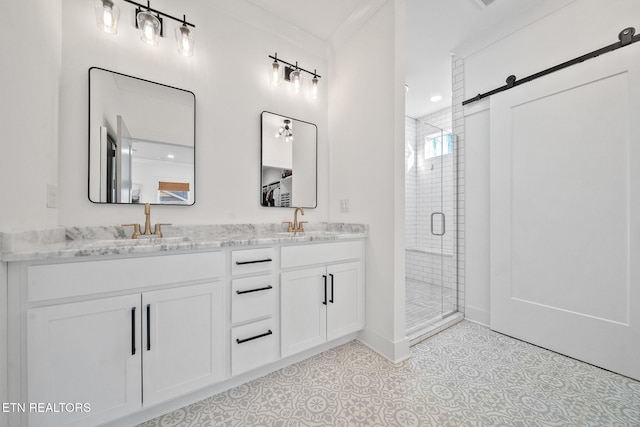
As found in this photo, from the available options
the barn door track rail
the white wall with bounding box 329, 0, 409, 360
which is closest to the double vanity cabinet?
the white wall with bounding box 329, 0, 409, 360

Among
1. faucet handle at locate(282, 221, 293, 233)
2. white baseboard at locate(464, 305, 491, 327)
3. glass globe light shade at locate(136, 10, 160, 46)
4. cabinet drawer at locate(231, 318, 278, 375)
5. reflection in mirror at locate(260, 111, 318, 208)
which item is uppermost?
glass globe light shade at locate(136, 10, 160, 46)

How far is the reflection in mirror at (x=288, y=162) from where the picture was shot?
2137mm

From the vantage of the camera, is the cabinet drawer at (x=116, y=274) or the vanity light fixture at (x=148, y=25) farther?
the vanity light fixture at (x=148, y=25)

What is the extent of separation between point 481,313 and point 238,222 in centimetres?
246

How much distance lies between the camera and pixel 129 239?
5.00 ft

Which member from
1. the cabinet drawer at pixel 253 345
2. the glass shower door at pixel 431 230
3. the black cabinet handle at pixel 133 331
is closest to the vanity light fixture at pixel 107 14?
the black cabinet handle at pixel 133 331

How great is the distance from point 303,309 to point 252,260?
1.75 feet

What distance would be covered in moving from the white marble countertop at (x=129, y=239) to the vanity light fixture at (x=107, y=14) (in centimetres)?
124

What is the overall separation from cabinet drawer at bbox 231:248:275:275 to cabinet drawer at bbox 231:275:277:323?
55 millimetres

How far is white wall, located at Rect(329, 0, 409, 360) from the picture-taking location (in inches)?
72.1

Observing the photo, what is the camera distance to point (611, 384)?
1.52 metres

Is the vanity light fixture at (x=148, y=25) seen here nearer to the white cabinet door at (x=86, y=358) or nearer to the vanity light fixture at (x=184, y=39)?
the vanity light fixture at (x=184, y=39)

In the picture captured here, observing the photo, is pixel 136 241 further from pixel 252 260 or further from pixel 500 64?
pixel 500 64

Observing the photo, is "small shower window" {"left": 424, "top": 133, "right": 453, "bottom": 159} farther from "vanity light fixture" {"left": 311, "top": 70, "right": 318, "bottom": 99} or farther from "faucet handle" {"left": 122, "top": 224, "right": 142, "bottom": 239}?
"faucet handle" {"left": 122, "top": 224, "right": 142, "bottom": 239}
